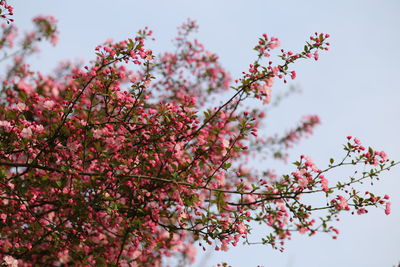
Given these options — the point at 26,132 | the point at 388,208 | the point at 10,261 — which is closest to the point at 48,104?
the point at 26,132

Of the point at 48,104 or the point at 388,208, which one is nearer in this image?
the point at 388,208

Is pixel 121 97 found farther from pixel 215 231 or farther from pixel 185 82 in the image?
pixel 185 82

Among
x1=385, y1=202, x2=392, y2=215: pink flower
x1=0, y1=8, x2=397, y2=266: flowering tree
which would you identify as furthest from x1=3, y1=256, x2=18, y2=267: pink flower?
x1=385, y1=202, x2=392, y2=215: pink flower

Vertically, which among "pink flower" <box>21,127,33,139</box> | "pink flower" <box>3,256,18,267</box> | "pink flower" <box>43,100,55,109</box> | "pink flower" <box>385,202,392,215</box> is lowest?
"pink flower" <box>3,256,18,267</box>

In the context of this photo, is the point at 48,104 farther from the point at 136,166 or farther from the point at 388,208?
the point at 388,208

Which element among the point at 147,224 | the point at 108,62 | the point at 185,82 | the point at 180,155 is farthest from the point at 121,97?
the point at 185,82

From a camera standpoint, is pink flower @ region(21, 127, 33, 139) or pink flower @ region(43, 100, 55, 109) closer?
pink flower @ region(21, 127, 33, 139)

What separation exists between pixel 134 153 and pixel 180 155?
0.50 meters

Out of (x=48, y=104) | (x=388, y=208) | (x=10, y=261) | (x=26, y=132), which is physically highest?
(x=48, y=104)

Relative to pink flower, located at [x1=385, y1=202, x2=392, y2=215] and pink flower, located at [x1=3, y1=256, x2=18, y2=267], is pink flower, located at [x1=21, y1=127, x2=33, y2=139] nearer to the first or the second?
pink flower, located at [x1=3, y1=256, x2=18, y2=267]

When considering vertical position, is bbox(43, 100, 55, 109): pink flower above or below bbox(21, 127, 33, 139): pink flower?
above

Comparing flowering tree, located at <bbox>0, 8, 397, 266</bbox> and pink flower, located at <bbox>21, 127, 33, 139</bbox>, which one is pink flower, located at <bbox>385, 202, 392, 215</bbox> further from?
pink flower, located at <bbox>21, 127, 33, 139</bbox>

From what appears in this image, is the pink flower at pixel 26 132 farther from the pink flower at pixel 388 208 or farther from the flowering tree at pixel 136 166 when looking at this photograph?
the pink flower at pixel 388 208

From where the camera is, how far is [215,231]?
3424 millimetres
